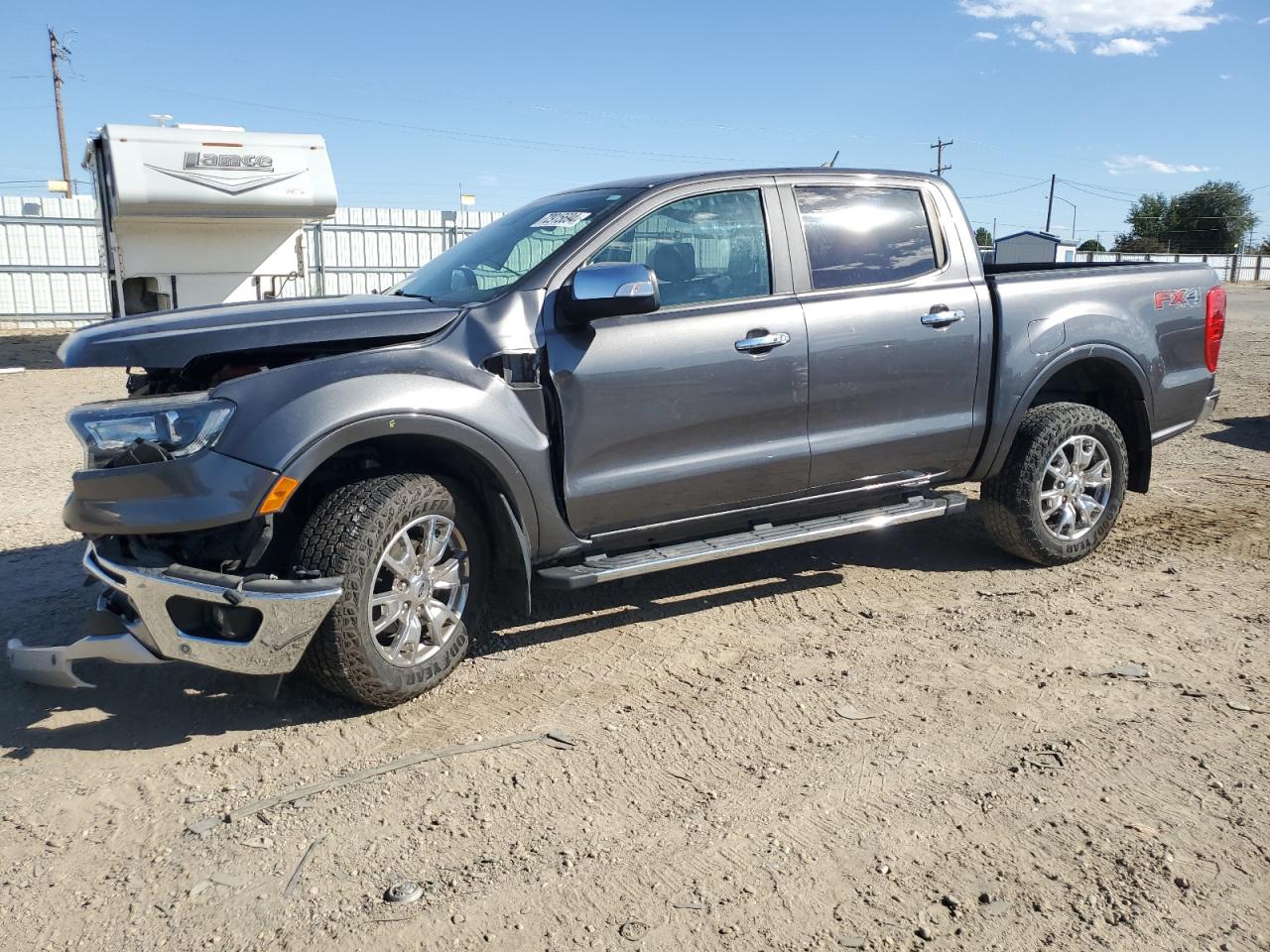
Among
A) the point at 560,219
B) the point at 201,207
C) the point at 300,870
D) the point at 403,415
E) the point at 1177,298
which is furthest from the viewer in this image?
the point at 201,207

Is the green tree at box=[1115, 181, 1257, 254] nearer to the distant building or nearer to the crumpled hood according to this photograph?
the distant building

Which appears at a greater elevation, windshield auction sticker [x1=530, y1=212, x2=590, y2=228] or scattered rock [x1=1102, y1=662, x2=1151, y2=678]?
windshield auction sticker [x1=530, y1=212, x2=590, y2=228]

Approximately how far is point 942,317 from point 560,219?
6.12 ft

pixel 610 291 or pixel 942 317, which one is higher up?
pixel 610 291

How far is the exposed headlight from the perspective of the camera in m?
3.44

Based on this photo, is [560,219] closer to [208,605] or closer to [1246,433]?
[208,605]

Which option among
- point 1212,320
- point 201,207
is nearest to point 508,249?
point 1212,320

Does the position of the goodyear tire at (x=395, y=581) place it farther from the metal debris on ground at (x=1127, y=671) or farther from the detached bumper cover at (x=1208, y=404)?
the detached bumper cover at (x=1208, y=404)

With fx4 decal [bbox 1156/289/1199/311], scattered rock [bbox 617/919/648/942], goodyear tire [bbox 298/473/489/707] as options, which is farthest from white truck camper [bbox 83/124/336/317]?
scattered rock [bbox 617/919/648/942]

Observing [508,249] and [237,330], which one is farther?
[508,249]

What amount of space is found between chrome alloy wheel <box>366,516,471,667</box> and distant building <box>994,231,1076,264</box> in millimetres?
37061

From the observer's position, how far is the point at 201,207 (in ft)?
46.6

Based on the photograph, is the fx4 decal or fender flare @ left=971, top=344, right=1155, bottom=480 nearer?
fender flare @ left=971, top=344, right=1155, bottom=480

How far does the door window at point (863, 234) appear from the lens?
4836 mm
